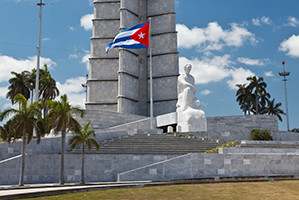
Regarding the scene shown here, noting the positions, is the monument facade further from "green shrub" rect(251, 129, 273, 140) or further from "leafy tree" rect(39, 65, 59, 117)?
"green shrub" rect(251, 129, 273, 140)

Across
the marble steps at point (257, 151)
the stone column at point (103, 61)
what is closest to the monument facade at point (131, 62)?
the stone column at point (103, 61)

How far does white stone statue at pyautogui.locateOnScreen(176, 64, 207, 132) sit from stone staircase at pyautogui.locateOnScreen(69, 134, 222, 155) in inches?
146

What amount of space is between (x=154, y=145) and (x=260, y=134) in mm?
11584

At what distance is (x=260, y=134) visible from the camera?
32594mm

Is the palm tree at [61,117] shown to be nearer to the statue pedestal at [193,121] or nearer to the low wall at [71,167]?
the low wall at [71,167]

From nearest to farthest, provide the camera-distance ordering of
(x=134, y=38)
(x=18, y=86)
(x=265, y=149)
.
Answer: (x=265, y=149), (x=134, y=38), (x=18, y=86)

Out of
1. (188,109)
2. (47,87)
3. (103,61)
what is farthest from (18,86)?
(188,109)

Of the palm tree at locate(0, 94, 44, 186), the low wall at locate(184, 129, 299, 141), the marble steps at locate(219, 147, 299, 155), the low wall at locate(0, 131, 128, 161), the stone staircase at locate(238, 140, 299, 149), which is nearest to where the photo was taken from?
the palm tree at locate(0, 94, 44, 186)

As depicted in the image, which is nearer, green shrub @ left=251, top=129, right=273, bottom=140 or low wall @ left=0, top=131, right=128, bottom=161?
low wall @ left=0, top=131, right=128, bottom=161

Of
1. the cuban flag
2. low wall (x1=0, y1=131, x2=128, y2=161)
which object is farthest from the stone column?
low wall (x1=0, y1=131, x2=128, y2=161)

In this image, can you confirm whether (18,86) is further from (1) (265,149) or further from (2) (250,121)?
(1) (265,149)

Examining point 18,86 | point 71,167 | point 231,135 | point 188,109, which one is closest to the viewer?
point 71,167

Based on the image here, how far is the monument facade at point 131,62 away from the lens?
46.9 m

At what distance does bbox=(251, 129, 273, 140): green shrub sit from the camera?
32.1m
